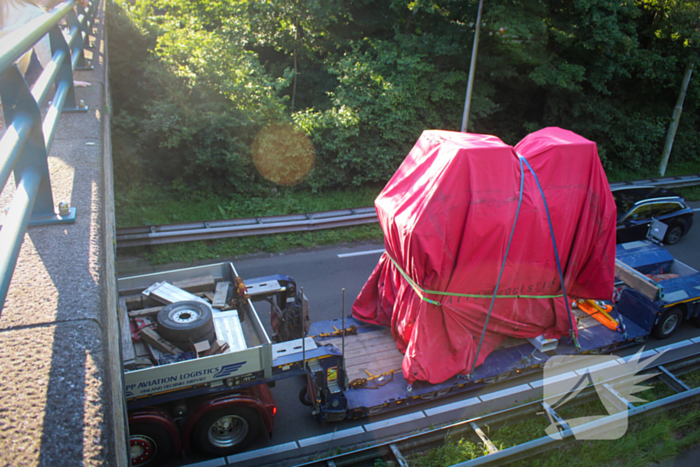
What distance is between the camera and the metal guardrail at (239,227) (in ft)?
38.9

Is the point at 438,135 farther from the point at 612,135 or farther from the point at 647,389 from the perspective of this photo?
the point at 612,135

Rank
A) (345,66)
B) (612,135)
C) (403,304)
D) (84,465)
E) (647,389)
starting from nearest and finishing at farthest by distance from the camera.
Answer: (84,465) < (403,304) < (647,389) < (345,66) < (612,135)

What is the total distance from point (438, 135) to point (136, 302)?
196 inches

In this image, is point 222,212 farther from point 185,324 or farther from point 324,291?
point 185,324

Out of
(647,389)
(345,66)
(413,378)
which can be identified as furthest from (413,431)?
(345,66)

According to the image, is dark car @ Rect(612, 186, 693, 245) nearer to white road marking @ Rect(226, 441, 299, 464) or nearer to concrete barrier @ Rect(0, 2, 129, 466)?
white road marking @ Rect(226, 441, 299, 464)

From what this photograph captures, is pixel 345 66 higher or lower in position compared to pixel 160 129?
higher

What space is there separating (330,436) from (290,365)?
148cm

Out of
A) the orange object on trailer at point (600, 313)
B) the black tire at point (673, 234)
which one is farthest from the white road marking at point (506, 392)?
the black tire at point (673, 234)

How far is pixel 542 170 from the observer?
269 inches

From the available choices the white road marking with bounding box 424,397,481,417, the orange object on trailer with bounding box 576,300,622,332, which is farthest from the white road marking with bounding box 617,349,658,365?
the white road marking with bounding box 424,397,481,417

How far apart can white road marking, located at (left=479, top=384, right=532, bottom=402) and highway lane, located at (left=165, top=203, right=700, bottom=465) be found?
8cm

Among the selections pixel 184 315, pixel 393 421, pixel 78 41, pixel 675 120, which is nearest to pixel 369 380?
pixel 393 421

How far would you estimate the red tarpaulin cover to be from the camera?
634 cm
